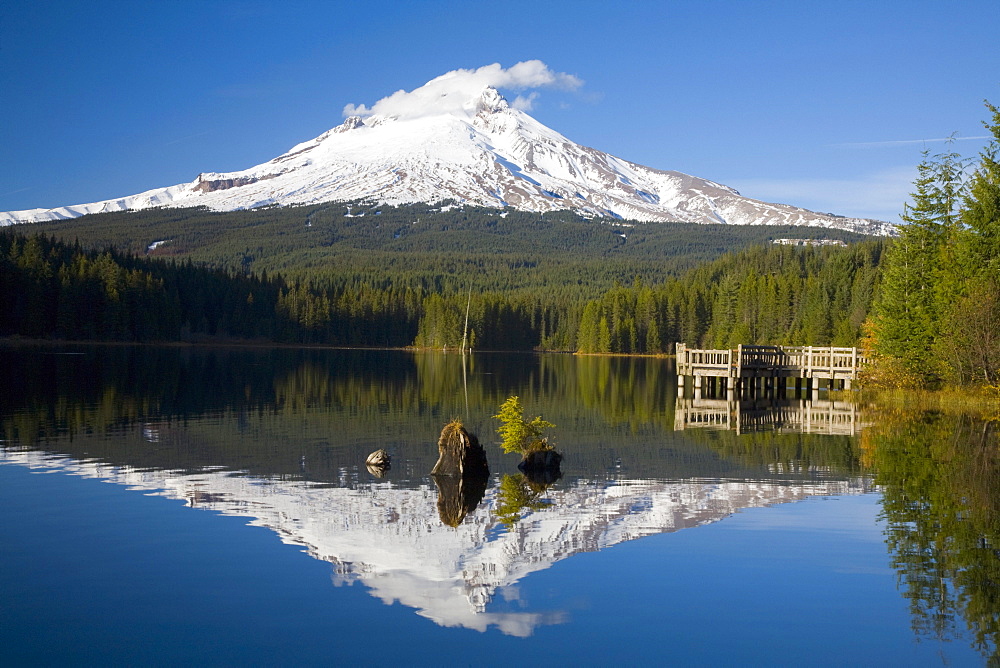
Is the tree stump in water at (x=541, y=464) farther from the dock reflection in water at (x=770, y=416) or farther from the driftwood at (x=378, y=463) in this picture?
the dock reflection in water at (x=770, y=416)

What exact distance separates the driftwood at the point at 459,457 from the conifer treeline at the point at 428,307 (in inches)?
2701

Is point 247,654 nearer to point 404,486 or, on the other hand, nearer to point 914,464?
point 404,486

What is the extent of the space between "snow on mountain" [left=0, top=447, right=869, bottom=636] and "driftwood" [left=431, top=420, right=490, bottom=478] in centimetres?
141

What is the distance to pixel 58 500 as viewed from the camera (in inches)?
746

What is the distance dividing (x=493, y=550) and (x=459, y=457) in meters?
7.52

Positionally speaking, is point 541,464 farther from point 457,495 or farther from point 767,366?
point 767,366

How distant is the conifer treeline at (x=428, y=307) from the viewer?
107875 millimetres

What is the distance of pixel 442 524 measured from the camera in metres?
17.5

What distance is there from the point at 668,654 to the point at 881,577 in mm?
4823

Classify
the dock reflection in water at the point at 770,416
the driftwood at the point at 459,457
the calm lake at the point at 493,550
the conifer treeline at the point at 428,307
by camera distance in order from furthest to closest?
the conifer treeline at the point at 428,307 → the dock reflection in water at the point at 770,416 → the driftwood at the point at 459,457 → the calm lake at the point at 493,550

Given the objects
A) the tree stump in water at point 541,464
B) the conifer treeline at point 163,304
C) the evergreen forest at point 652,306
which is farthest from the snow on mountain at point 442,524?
the conifer treeline at point 163,304

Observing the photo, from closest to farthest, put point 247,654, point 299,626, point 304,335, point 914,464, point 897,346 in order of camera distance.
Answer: point 247,654
point 299,626
point 914,464
point 897,346
point 304,335

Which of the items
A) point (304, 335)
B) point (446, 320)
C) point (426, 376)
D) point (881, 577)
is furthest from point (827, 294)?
point (881, 577)

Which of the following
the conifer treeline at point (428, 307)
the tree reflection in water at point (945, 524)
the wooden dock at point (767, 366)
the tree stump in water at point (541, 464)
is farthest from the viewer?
the conifer treeline at point (428, 307)
